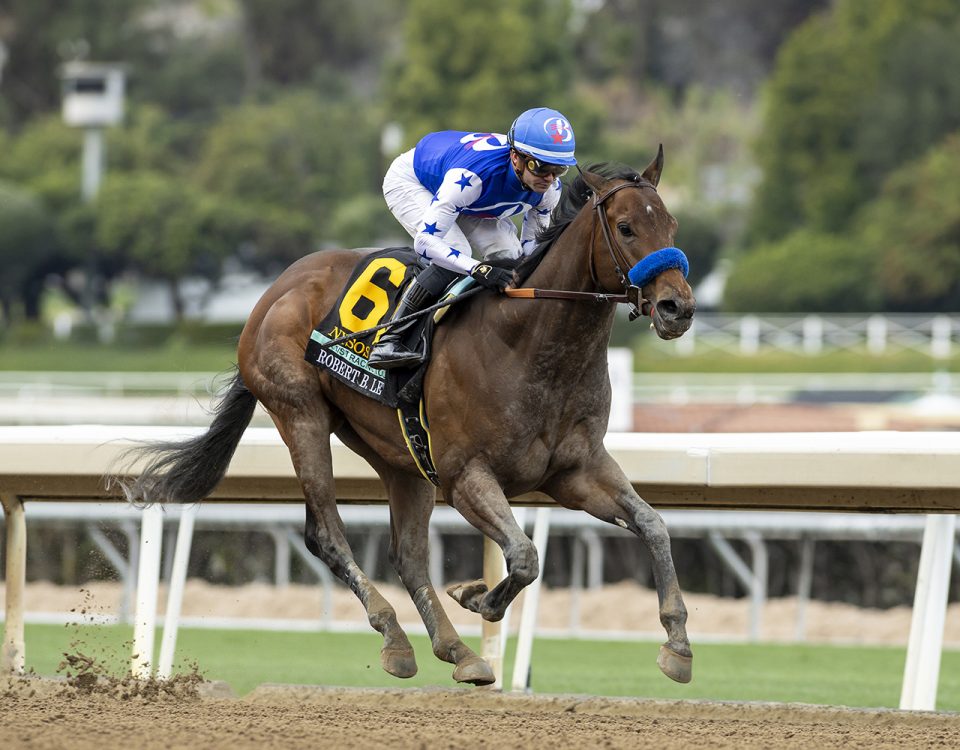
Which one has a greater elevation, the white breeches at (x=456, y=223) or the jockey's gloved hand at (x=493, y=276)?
the white breeches at (x=456, y=223)

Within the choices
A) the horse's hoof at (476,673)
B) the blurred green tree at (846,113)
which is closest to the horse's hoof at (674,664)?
the horse's hoof at (476,673)

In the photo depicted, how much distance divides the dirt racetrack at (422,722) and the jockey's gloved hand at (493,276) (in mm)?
1336

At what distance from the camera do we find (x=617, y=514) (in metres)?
5.12

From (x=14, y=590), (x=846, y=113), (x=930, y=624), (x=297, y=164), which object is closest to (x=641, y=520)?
(x=930, y=624)

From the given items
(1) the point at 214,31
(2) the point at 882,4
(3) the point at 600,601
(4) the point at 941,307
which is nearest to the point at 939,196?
(4) the point at 941,307

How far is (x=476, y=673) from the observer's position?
16.9 ft

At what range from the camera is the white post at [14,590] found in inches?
→ 238

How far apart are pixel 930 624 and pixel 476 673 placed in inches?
63.3

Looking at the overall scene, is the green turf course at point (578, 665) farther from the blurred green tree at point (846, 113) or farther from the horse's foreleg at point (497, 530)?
the blurred green tree at point (846, 113)

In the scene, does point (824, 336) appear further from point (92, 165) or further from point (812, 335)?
point (92, 165)

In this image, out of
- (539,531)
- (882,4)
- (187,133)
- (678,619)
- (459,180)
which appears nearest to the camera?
(678,619)

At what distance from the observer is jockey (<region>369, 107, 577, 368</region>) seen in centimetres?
514

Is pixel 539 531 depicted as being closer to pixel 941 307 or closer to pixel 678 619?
pixel 678 619

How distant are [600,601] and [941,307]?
28.3 meters
